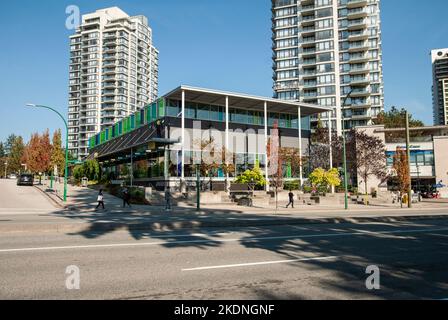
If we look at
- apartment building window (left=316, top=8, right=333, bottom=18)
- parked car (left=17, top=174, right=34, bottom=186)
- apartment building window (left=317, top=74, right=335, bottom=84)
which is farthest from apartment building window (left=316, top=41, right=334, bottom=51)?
parked car (left=17, top=174, right=34, bottom=186)

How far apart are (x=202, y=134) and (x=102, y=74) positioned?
290 ft

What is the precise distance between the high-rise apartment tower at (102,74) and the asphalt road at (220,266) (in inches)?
4346

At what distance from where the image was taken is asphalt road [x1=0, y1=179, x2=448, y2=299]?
17.3 feet

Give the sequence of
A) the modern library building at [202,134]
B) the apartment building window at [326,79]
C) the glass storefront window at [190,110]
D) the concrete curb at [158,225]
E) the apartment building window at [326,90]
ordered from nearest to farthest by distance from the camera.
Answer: the concrete curb at [158,225]
the modern library building at [202,134]
the glass storefront window at [190,110]
the apartment building window at [326,90]
the apartment building window at [326,79]

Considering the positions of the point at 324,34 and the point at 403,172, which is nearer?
the point at 403,172

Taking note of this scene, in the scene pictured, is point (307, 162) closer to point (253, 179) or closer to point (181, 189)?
point (253, 179)

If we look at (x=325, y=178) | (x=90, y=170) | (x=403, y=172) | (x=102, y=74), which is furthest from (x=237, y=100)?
(x=102, y=74)

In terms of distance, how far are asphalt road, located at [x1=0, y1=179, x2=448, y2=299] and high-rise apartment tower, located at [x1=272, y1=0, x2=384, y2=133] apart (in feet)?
246

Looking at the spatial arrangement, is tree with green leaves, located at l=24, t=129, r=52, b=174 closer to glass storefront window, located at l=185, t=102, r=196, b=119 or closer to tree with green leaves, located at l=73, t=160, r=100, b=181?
tree with green leaves, located at l=73, t=160, r=100, b=181

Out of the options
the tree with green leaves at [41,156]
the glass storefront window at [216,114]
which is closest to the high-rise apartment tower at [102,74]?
the tree with green leaves at [41,156]

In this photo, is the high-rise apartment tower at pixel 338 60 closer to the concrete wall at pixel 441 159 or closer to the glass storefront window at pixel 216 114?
the concrete wall at pixel 441 159

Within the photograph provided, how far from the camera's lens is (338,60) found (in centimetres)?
8381

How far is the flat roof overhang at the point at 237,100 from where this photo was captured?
38938 mm

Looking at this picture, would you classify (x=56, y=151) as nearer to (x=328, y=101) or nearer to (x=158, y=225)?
(x=158, y=225)
